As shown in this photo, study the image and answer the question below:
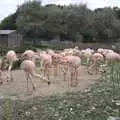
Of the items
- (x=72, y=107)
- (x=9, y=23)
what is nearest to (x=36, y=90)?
(x=72, y=107)

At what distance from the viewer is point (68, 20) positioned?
40.8m

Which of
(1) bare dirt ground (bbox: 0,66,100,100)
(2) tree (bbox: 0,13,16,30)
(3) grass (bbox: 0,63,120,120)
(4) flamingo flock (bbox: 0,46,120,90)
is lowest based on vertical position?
(1) bare dirt ground (bbox: 0,66,100,100)

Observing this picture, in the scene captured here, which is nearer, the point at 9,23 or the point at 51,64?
the point at 51,64

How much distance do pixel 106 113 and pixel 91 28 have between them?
34528mm

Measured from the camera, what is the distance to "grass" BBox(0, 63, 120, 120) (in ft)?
18.9

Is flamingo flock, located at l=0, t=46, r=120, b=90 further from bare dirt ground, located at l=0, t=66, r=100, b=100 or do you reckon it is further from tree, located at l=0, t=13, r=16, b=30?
tree, located at l=0, t=13, r=16, b=30

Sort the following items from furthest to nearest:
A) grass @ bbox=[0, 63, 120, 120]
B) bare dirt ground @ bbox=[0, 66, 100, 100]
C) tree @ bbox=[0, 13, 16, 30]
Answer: tree @ bbox=[0, 13, 16, 30]
bare dirt ground @ bbox=[0, 66, 100, 100]
grass @ bbox=[0, 63, 120, 120]

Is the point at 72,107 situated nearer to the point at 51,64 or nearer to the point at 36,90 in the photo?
the point at 36,90

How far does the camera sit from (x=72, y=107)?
641cm

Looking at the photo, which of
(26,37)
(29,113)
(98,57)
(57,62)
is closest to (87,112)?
(29,113)

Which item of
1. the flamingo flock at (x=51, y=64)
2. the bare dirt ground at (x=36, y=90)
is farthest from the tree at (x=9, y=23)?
the bare dirt ground at (x=36, y=90)

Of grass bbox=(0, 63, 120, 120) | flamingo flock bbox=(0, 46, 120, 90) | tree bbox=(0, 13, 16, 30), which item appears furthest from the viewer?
tree bbox=(0, 13, 16, 30)

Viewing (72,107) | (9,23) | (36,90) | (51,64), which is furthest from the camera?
(9,23)

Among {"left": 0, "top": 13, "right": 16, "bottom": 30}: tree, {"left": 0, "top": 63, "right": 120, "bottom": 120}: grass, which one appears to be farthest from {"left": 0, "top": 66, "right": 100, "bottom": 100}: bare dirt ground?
{"left": 0, "top": 13, "right": 16, "bottom": 30}: tree
